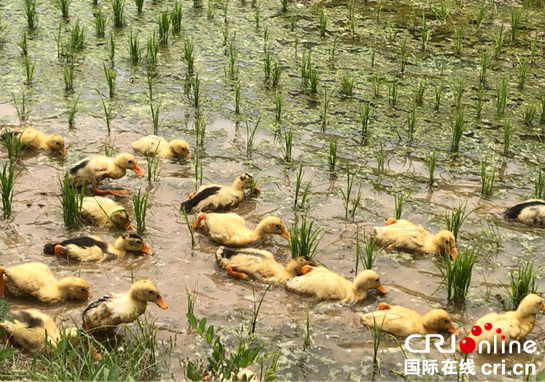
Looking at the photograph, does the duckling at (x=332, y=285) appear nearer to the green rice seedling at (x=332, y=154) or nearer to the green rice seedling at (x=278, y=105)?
the green rice seedling at (x=332, y=154)

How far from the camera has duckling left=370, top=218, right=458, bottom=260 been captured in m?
6.13

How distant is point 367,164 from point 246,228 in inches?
75.8

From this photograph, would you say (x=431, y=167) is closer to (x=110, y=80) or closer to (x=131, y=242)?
(x=131, y=242)

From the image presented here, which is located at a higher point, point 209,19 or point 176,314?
point 209,19

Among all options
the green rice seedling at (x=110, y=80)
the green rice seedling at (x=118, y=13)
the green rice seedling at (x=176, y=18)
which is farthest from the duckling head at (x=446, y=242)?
the green rice seedling at (x=118, y=13)

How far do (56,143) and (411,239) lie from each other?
3622 mm

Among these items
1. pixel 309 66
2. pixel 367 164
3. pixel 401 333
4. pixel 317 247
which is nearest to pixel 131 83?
pixel 309 66

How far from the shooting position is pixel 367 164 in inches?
302

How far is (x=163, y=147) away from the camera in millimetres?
→ 7453

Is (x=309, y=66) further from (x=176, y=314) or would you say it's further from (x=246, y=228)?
(x=176, y=314)

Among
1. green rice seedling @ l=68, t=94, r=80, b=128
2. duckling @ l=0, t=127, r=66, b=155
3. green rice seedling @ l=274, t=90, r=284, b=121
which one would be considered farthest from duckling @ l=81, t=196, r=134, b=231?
green rice seedling @ l=274, t=90, r=284, b=121

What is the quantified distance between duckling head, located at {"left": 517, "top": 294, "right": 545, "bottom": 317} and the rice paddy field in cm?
27

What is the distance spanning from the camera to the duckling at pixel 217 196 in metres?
6.56

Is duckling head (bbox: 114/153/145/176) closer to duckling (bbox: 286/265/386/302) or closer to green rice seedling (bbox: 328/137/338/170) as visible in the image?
green rice seedling (bbox: 328/137/338/170)
